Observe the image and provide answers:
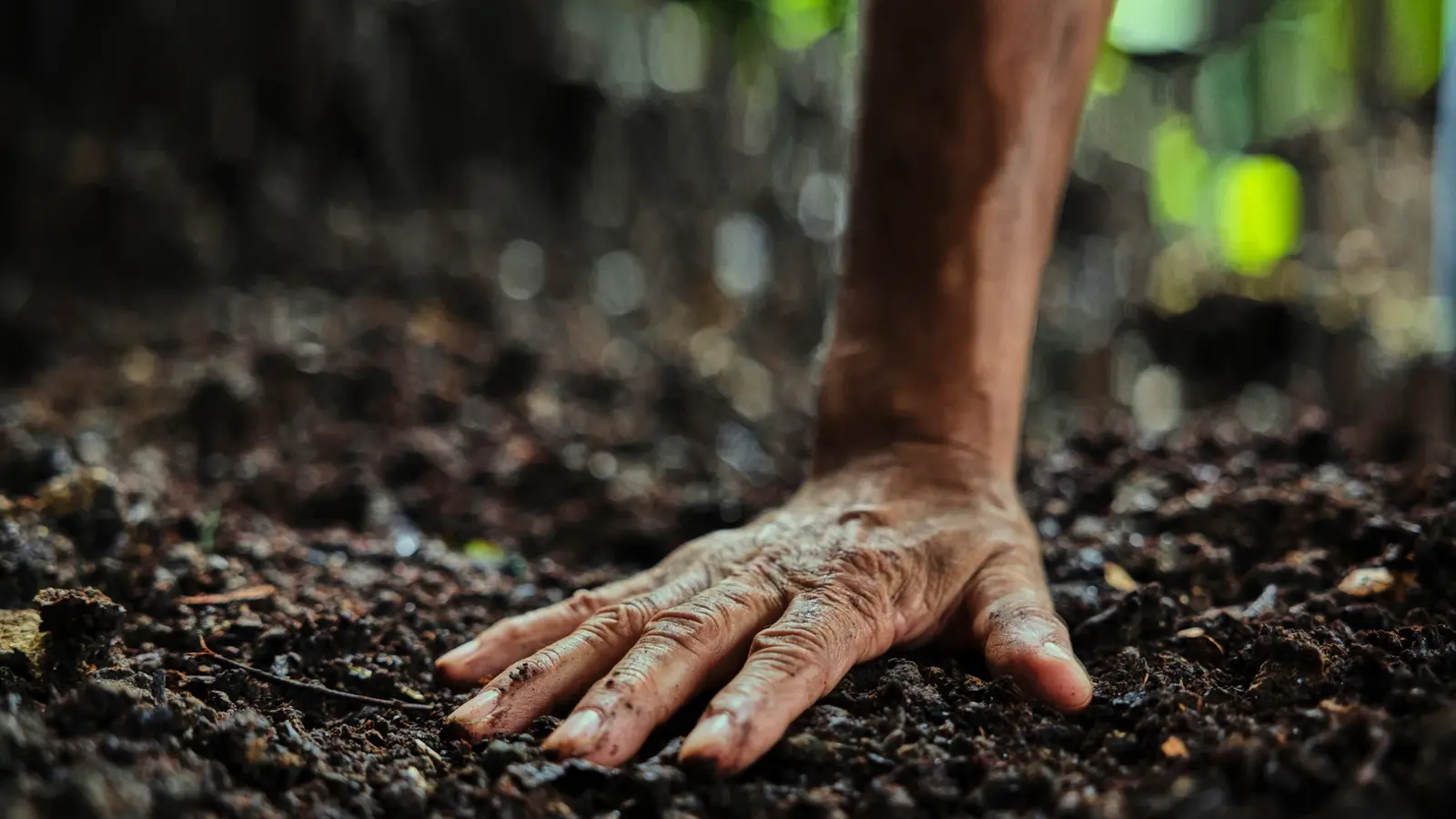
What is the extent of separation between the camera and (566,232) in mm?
7828

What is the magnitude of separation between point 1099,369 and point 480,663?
5084mm

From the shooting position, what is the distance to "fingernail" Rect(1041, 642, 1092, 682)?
129cm

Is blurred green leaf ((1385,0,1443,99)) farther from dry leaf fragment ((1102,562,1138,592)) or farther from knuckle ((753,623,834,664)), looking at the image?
knuckle ((753,623,834,664))

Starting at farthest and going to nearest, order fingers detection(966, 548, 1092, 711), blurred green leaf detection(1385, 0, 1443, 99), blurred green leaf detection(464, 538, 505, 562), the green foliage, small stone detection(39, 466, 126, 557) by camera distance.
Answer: blurred green leaf detection(1385, 0, 1443, 99), the green foliage, blurred green leaf detection(464, 538, 505, 562), small stone detection(39, 466, 126, 557), fingers detection(966, 548, 1092, 711)

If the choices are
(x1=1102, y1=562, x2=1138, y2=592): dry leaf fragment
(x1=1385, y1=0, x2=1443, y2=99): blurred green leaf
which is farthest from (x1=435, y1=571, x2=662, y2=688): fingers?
(x1=1385, y1=0, x2=1443, y2=99): blurred green leaf

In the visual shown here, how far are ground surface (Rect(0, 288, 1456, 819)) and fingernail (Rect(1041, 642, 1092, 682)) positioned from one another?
0.17 ft

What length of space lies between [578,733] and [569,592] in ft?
2.86

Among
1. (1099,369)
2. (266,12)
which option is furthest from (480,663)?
(266,12)

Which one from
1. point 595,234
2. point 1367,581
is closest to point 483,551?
point 1367,581

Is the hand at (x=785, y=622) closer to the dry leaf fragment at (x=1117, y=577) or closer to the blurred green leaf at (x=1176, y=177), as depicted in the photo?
the dry leaf fragment at (x=1117, y=577)

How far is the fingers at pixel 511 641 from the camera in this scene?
151 centimetres

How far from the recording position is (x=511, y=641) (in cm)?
153

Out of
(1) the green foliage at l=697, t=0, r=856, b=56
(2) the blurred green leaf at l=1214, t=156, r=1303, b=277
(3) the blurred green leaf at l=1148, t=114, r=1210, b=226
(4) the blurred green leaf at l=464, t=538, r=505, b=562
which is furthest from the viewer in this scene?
(3) the blurred green leaf at l=1148, t=114, r=1210, b=226

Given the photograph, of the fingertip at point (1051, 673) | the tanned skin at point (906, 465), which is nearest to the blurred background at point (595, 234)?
the tanned skin at point (906, 465)
